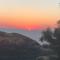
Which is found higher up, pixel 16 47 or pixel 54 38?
pixel 54 38

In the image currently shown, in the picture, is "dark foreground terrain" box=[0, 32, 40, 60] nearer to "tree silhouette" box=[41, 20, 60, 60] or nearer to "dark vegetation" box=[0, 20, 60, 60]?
"dark vegetation" box=[0, 20, 60, 60]

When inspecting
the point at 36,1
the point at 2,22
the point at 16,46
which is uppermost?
the point at 36,1

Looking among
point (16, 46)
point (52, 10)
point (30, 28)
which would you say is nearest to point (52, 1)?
point (52, 10)

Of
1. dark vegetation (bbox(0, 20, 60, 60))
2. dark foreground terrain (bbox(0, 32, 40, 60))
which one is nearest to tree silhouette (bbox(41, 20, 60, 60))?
dark vegetation (bbox(0, 20, 60, 60))

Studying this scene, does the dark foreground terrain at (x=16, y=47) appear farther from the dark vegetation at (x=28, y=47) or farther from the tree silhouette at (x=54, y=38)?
the tree silhouette at (x=54, y=38)

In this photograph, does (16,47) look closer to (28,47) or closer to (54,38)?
(28,47)

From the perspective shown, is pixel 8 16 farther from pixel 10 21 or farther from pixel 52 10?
pixel 52 10

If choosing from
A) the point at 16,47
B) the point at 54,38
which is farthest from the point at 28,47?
the point at 54,38

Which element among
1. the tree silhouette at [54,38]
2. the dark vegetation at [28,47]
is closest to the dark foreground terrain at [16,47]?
the dark vegetation at [28,47]
